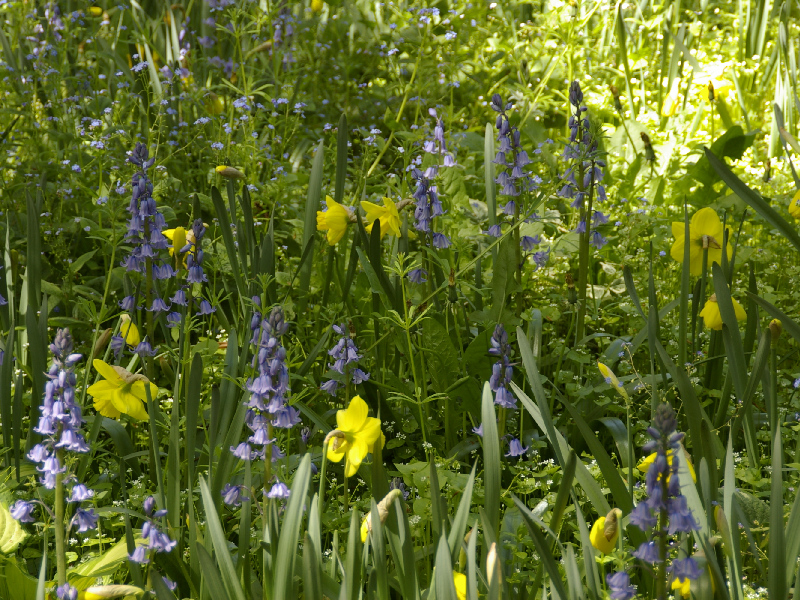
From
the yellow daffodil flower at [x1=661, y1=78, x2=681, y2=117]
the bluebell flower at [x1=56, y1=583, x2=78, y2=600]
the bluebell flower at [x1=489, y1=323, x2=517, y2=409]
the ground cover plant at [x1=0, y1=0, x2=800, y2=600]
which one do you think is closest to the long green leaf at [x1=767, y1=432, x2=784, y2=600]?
the ground cover plant at [x1=0, y1=0, x2=800, y2=600]

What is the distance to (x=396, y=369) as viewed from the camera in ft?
7.77

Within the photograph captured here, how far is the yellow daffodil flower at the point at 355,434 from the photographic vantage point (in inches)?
54.8

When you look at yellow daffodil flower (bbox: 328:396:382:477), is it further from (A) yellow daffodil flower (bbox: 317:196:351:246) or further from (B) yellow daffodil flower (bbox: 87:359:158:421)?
(A) yellow daffodil flower (bbox: 317:196:351:246)

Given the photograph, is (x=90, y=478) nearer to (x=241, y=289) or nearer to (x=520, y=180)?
(x=241, y=289)

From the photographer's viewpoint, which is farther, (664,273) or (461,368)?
(664,273)

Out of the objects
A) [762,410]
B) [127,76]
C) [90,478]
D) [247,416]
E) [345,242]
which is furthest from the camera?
[127,76]

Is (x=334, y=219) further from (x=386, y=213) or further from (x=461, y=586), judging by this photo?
(x=461, y=586)

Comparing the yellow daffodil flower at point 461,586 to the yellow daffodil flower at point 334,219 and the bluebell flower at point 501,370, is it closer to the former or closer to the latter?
the bluebell flower at point 501,370

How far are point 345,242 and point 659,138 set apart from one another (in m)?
2.38

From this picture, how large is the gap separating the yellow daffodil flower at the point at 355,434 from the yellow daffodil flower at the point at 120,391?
0.44 metres

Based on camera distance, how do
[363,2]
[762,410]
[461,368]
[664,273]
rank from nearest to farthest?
[461,368] < [762,410] < [664,273] < [363,2]

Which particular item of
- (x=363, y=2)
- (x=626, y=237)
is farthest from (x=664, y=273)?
(x=363, y=2)

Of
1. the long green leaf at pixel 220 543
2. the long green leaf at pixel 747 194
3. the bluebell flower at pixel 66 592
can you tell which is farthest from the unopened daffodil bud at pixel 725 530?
the bluebell flower at pixel 66 592

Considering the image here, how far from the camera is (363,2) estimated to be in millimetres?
5848
